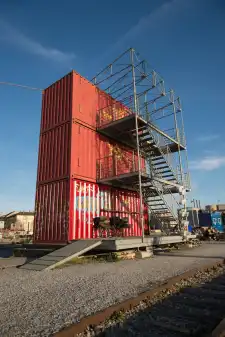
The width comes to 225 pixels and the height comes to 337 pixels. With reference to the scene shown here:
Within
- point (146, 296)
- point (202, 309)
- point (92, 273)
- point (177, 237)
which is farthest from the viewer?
point (177, 237)

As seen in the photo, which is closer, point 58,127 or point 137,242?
point 137,242

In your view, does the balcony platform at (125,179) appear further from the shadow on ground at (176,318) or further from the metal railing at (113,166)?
the shadow on ground at (176,318)

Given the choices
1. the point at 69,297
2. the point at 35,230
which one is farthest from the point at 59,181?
the point at 69,297

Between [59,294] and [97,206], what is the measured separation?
25.5ft

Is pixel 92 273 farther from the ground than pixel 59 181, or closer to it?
closer to it

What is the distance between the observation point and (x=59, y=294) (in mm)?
4570

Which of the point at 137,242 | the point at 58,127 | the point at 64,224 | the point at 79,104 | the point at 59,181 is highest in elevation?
the point at 79,104

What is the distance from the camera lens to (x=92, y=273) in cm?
670

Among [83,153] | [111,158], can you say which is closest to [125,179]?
[111,158]

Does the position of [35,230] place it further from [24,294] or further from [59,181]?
[24,294]

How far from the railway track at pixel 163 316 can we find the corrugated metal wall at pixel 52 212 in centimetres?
696

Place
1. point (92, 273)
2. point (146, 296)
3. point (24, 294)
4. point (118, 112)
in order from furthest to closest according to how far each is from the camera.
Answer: point (118, 112)
point (92, 273)
point (24, 294)
point (146, 296)

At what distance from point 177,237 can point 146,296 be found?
30.4ft

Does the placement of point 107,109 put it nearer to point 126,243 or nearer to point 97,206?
point 97,206
